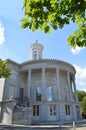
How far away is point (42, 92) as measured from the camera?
27.7 m

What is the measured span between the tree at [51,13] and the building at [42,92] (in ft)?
61.3

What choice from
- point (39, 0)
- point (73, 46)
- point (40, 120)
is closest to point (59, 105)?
point (40, 120)

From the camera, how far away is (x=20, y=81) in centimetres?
3127

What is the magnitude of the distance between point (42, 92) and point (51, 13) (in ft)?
75.3

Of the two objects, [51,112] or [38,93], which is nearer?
[51,112]

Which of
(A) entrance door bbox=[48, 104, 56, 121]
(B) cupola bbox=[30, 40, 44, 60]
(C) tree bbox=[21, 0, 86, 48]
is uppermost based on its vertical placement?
(B) cupola bbox=[30, 40, 44, 60]

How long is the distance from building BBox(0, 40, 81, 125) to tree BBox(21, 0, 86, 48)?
18681mm

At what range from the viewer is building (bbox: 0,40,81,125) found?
85.7 feet

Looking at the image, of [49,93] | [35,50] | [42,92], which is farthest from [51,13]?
[35,50]

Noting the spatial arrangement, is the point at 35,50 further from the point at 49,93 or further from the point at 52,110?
the point at 52,110

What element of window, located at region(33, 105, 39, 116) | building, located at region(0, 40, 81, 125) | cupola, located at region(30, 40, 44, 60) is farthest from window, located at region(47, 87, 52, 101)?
cupola, located at region(30, 40, 44, 60)

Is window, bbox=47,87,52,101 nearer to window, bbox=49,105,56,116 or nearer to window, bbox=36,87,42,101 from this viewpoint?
window, bbox=36,87,42,101

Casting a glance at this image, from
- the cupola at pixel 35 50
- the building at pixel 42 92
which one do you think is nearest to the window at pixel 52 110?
the building at pixel 42 92

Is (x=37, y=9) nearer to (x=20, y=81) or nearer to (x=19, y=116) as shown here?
(x=19, y=116)
